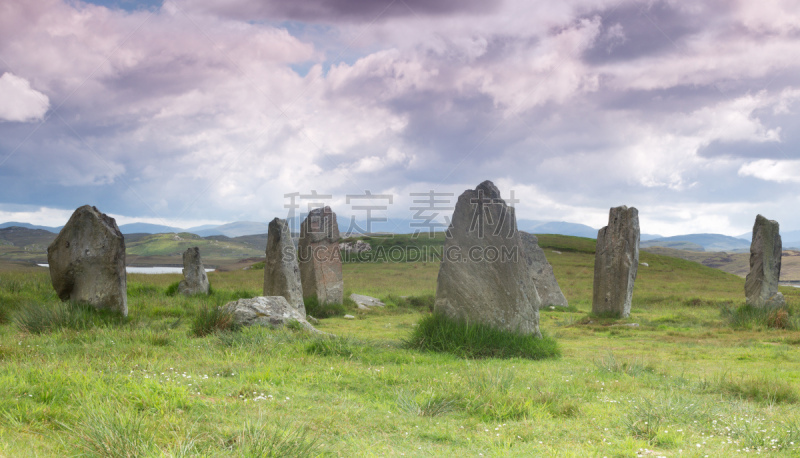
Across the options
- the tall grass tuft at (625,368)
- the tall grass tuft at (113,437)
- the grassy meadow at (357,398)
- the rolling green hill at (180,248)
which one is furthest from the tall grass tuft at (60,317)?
the rolling green hill at (180,248)

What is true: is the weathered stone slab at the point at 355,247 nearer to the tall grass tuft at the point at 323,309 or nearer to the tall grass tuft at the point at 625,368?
the tall grass tuft at the point at 323,309

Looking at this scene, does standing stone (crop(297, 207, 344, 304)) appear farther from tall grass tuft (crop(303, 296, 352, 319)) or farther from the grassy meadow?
the grassy meadow

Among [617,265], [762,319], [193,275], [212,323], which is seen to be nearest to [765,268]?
[762,319]

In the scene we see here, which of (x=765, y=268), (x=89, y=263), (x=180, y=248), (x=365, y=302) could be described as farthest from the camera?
(x=180, y=248)

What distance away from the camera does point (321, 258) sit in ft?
69.7

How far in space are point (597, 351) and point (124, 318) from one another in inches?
429

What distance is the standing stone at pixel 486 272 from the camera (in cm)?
1099

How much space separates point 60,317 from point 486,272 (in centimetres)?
907

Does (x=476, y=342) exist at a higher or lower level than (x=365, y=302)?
higher

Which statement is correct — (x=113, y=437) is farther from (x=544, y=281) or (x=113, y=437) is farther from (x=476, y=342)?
(x=544, y=281)

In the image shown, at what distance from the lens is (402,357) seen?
30.5 feet

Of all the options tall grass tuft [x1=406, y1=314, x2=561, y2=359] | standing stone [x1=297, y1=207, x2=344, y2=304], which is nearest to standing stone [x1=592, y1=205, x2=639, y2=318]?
standing stone [x1=297, y1=207, x2=344, y2=304]

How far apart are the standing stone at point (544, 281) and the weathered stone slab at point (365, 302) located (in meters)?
7.16

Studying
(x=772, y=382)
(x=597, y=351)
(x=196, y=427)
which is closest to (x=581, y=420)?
(x=772, y=382)
